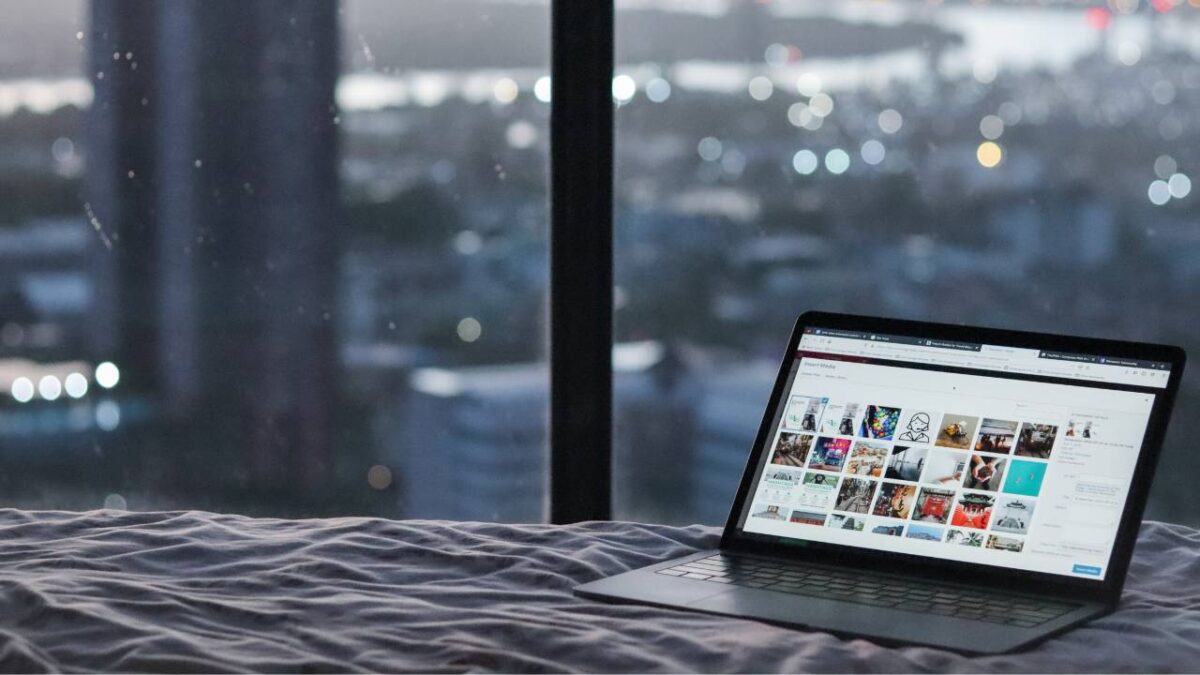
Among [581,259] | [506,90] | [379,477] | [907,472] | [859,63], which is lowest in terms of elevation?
[379,477]

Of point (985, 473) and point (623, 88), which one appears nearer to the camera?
point (985, 473)

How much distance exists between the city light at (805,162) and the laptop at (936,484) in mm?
2262

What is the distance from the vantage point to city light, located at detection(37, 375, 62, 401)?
155 inches

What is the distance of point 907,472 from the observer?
1461 millimetres

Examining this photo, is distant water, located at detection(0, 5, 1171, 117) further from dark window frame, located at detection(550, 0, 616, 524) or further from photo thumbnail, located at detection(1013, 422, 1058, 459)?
photo thumbnail, located at detection(1013, 422, 1058, 459)

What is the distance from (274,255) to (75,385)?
42.2 inches

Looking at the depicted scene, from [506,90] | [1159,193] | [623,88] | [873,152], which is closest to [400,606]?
[623,88]

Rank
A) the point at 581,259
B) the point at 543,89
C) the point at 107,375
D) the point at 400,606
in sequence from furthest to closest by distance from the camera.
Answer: the point at 107,375
the point at 543,89
the point at 581,259
the point at 400,606

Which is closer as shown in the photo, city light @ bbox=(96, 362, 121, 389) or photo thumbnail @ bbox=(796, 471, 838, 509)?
photo thumbnail @ bbox=(796, 471, 838, 509)

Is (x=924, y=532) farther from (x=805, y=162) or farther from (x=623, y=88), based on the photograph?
(x=805, y=162)

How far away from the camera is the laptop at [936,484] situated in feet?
4.27

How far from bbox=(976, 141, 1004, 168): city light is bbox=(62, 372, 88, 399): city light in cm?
256

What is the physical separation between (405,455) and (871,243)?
62.4 inches

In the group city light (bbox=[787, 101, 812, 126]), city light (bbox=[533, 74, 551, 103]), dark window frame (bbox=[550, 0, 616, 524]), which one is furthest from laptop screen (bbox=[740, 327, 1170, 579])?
city light (bbox=[787, 101, 812, 126])
